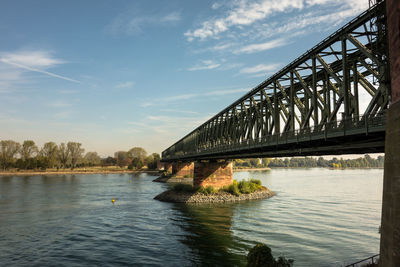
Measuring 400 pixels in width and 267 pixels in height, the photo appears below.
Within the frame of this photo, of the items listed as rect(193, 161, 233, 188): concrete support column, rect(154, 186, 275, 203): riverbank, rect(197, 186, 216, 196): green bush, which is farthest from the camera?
rect(193, 161, 233, 188): concrete support column

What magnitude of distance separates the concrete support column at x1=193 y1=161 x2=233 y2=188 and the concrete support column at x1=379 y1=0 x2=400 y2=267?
50422 mm

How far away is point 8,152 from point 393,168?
629 ft

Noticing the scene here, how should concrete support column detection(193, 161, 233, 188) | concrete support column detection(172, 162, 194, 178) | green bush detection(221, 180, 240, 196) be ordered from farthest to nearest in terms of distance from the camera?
concrete support column detection(172, 162, 194, 178) → concrete support column detection(193, 161, 233, 188) → green bush detection(221, 180, 240, 196)

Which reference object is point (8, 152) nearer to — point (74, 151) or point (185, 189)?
point (74, 151)

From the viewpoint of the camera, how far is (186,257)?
25.4 meters

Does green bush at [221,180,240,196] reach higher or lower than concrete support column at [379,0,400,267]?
lower

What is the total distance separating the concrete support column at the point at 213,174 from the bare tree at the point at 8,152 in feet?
468

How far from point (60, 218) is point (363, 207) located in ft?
176

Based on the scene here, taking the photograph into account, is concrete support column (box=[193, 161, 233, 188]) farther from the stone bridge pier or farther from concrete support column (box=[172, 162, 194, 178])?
concrete support column (box=[172, 162, 194, 178])

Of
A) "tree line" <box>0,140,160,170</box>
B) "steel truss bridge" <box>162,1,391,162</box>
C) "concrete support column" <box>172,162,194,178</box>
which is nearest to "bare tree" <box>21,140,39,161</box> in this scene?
"tree line" <box>0,140,160,170</box>

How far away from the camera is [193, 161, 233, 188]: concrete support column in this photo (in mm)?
A: 63031

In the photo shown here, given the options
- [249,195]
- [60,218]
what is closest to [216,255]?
[60,218]

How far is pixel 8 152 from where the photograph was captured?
159875mm

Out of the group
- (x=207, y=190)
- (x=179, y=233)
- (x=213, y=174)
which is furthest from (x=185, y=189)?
(x=179, y=233)
